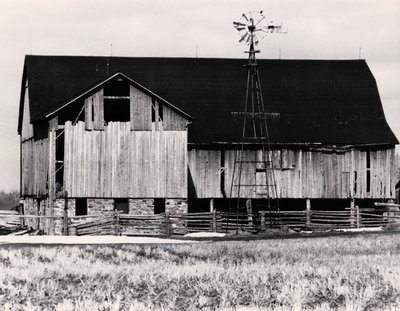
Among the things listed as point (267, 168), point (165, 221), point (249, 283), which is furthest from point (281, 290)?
point (267, 168)

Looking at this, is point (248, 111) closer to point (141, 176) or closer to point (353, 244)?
point (141, 176)

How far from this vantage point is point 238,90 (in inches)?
2202

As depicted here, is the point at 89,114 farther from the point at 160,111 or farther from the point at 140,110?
the point at 160,111

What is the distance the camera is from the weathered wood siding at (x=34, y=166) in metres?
49.6

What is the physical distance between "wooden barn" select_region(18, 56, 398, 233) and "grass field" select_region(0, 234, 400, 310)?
21628 millimetres

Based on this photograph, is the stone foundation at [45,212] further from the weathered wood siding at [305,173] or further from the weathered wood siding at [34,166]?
the weathered wood siding at [305,173]

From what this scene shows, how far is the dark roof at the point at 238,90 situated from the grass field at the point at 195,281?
2731 centimetres

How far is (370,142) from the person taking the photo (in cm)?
5309

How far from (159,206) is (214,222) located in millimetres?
3371

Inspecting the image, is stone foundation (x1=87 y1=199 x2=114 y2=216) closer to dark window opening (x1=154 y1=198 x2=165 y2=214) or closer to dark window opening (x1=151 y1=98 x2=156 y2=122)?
dark window opening (x1=154 y1=198 x2=165 y2=214)

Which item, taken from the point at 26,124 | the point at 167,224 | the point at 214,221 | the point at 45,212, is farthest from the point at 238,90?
the point at 45,212

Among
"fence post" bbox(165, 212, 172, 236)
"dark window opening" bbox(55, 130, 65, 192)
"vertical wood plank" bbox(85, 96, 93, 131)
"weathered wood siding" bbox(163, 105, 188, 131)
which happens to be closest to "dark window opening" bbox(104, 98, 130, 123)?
"dark window opening" bbox(55, 130, 65, 192)

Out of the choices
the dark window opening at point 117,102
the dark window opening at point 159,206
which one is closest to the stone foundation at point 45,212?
the dark window opening at point 159,206

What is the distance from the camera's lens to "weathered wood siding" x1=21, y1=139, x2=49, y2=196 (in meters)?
49.6
